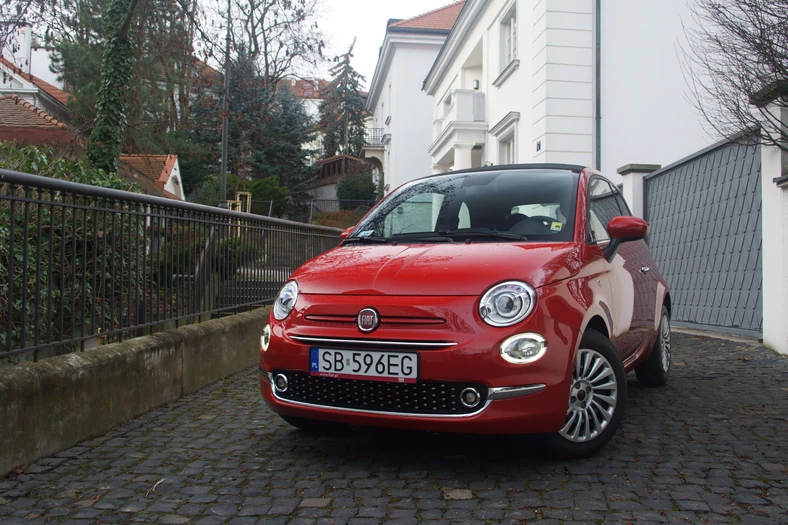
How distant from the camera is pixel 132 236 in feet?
16.8

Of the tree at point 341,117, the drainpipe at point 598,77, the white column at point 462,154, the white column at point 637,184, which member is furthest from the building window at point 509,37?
the tree at point 341,117

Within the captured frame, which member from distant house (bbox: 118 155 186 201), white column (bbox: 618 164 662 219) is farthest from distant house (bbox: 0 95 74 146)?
white column (bbox: 618 164 662 219)

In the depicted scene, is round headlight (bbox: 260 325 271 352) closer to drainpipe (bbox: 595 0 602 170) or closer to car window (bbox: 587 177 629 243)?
car window (bbox: 587 177 629 243)

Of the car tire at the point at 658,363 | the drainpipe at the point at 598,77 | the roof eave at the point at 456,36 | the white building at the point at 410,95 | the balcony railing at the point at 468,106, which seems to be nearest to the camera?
Answer: the car tire at the point at 658,363

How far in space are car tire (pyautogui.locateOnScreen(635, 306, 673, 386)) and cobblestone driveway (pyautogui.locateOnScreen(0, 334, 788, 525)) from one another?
71 centimetres

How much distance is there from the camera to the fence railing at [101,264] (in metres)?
4.00

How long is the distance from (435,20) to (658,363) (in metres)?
34.3

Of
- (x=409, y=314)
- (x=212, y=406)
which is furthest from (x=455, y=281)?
(x=212, y=406)

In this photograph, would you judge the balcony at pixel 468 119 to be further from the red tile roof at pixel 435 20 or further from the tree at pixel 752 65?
the red tile roof at pixel 435 20

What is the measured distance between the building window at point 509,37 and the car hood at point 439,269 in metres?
14.6

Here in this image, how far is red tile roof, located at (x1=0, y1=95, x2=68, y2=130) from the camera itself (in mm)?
23562

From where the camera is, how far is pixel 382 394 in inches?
140

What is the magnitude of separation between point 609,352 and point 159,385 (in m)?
3.23

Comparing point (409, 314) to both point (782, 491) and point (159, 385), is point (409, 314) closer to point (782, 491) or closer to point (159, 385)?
point (782, 491)
